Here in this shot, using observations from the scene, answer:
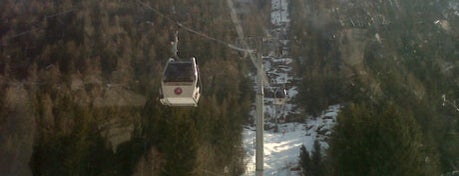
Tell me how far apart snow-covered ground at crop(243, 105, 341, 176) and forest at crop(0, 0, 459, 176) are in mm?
2158

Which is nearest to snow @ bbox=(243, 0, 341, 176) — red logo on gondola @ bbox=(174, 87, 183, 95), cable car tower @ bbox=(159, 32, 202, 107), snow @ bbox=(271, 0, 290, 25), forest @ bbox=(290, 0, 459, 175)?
forest @ bbox=(290, 0, 459, 175)

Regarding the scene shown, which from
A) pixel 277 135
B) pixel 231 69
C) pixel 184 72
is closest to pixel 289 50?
pixel 231 69

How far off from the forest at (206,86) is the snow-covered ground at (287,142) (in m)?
2.16

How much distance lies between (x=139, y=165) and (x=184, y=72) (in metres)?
26.5

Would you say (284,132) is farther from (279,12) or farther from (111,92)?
(279,12)

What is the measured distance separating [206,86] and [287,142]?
1277 cm

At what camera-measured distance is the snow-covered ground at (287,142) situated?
4538 centimetres

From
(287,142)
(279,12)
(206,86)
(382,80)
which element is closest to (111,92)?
(206,86)

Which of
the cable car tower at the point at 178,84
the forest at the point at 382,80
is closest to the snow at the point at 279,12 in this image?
the forest at the point at 382,80

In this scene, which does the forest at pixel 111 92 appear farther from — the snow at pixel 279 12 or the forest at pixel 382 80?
the snow at pixel 279 12

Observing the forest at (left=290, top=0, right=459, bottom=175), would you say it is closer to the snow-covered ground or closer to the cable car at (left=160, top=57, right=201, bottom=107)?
the snow-covered ground

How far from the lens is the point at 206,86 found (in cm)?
6069

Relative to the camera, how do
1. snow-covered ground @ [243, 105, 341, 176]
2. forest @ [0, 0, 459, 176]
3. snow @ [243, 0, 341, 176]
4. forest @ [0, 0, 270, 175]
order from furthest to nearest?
snow @ [243, 0, 341, 176] → snow-covered ground @ [243, 105, 341, 176] → forest @ [0, 0, 270, 175] → forest @ [0, 0, 459, 176]

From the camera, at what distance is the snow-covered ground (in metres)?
45.4
